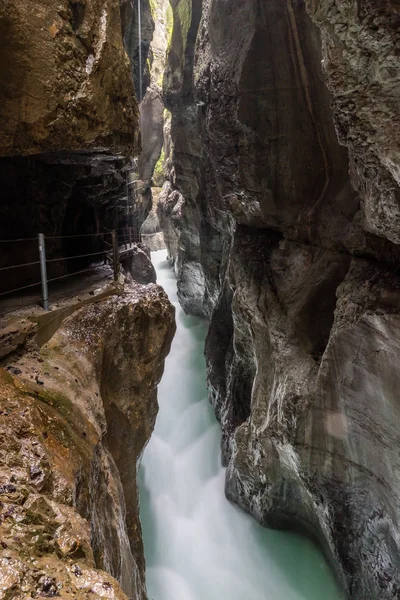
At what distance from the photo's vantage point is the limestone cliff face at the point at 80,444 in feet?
5.88

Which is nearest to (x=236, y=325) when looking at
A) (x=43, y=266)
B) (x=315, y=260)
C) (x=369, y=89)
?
(x=315, y=260)

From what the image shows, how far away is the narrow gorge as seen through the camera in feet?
10.3

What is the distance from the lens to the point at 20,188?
293 inches

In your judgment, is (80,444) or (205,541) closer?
(80,444)

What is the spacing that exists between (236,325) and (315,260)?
Result: 3.07 meters

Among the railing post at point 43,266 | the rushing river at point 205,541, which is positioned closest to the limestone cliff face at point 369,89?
the railing post at point 43,266

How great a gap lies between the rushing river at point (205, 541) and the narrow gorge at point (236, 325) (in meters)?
0.05

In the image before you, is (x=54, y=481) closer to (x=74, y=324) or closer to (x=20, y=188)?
(x=74, y=324)

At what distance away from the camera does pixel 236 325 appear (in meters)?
9.37

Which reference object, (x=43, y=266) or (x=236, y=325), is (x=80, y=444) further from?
(x=236, y=325)

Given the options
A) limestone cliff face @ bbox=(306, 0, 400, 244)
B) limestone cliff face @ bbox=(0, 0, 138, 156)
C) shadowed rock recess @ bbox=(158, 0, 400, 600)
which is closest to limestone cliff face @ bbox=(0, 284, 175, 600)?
limestone cliff face @ bbox=(0, 0, 138, 156)

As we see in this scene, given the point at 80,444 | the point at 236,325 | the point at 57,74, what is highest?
the point at 57,74

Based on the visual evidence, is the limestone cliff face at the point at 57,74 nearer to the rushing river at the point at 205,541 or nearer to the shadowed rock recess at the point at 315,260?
the shadowed rock recess at the point at 315,260

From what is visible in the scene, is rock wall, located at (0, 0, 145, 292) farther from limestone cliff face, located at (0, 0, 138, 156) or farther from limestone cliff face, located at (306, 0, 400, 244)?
limestone cliff face, located at (306, 0, 400, 244)
